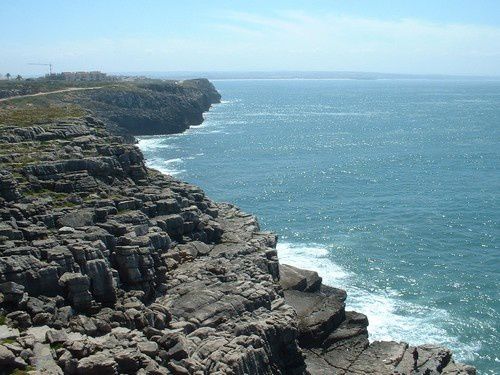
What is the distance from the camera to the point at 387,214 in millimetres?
97125

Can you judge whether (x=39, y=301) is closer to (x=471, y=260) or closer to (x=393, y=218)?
(x=471, y=260)

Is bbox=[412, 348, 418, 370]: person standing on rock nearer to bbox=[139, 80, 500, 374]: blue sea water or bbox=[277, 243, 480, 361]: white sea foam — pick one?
bbox=[277, 243, 480, 361]: white sea foam

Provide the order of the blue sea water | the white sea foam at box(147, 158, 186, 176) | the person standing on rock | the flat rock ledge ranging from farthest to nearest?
Result: the white sea foam at box(147, 158, 186, 176), the blue sea water, the person standing on rock, the flat rock ledge

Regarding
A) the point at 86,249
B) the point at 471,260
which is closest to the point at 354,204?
the point at 471,260

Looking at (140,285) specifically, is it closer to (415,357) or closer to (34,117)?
(415,357)

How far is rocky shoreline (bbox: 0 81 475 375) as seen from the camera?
35406 mm

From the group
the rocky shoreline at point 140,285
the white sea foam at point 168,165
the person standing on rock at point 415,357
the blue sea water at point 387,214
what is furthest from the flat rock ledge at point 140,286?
the white sea foam at point 168,165

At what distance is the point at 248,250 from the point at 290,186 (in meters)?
66.4

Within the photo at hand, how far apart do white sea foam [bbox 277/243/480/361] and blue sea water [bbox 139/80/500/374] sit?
0.12 meters

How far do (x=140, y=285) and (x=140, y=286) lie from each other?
89 millimetres

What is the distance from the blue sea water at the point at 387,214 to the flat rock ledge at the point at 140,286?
516 inches

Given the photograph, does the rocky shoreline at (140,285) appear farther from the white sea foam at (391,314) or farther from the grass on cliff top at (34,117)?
the white sea foam at (391,314)

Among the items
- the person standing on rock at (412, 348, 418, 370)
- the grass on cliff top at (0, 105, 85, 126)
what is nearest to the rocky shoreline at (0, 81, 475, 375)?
the person standing on rock at (412, 348, 418, 370)

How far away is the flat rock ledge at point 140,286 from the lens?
116 ft
